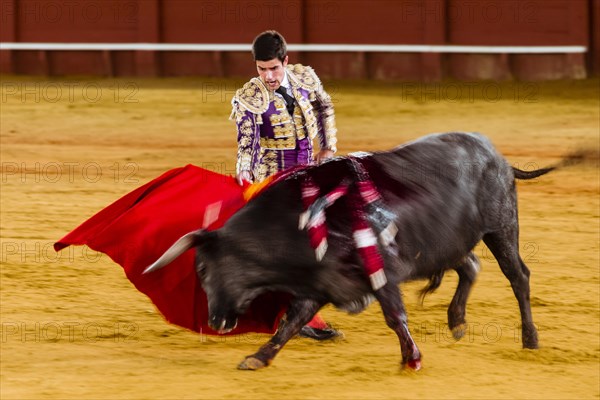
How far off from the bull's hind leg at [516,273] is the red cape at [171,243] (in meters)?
0.83

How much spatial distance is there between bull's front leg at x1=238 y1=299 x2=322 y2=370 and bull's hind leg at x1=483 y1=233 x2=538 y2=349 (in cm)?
81

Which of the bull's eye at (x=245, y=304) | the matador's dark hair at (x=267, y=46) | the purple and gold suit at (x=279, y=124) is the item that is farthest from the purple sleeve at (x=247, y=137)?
the bull's eye at (x=245, y=304)

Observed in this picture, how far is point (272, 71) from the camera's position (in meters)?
4.11

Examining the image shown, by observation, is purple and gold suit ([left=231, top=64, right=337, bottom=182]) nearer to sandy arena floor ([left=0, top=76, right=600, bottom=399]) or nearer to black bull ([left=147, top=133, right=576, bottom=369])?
black bull ([left=147, top=133, right=576, bottom=369])

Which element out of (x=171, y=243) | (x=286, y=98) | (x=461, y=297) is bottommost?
(x=461, y=297)

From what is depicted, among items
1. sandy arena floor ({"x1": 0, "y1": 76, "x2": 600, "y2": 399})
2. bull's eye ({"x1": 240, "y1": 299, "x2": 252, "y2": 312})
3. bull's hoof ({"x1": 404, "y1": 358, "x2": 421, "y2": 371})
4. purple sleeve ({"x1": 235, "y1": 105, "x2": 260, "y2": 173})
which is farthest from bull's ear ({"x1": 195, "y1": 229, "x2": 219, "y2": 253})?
bull's hoof ({"x1": 404, "y1": 358, "x2": 421, "y2": 371})

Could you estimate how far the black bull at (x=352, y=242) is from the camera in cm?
373

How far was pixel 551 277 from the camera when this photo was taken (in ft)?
18.1

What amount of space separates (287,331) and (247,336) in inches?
27.1

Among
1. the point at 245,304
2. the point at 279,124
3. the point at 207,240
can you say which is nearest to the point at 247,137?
the point at 279,124

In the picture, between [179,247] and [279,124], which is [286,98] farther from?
[179,247]

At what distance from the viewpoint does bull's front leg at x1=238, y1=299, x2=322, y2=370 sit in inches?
150

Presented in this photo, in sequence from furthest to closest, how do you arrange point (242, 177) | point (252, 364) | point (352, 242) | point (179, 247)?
point (242, 177) < point (252, 364) < point (352, 242) < point (179, 247)

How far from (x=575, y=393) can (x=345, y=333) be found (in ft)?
3.44
